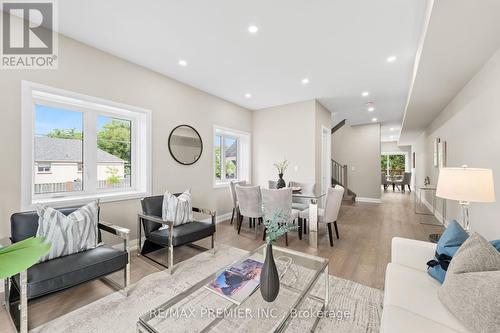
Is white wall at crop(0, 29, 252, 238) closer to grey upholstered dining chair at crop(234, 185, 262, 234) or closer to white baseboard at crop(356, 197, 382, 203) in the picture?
grey upholstered dining chair at crop(234, 185, 262, 234)

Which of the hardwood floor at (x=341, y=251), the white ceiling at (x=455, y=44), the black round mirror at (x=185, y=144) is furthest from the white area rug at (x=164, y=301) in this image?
the white ceiling at (x=455, y=44)

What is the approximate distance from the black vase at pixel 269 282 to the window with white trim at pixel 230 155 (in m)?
3.27

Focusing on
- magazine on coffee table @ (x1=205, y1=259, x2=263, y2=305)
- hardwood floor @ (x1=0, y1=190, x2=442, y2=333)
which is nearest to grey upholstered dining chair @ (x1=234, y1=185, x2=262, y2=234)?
hardwood floor @ (x1=0, y1=190, x2=442, y2=333)

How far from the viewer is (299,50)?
286 cm

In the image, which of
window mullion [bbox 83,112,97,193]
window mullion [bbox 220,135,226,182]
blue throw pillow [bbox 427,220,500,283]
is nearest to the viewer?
blue throw pillow [bbox 427,220,500,283]

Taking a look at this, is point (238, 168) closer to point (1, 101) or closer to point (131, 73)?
point (131, 73)

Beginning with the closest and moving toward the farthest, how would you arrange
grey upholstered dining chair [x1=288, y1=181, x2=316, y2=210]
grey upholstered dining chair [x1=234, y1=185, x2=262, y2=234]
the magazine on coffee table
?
the magazine on coffee table
grey upholstered dining chair [x1=234, y1=185, x2=262, y2=234]
grey upholstered dining chair [x1=288, y1=181, x2=316, y2=210]

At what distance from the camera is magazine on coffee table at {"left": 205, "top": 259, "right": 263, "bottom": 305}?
5.32 feet

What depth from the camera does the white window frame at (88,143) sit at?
7.50ft

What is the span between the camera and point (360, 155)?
25.3 ft

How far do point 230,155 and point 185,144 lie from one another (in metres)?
1.63

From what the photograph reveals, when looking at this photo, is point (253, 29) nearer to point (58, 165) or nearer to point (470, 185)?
point (470, 185)

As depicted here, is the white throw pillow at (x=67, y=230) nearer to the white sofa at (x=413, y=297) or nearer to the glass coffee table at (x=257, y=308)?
the glass coffee table at (x=257, y=308)

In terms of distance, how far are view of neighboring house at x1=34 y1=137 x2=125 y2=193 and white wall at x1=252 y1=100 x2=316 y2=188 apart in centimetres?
362
